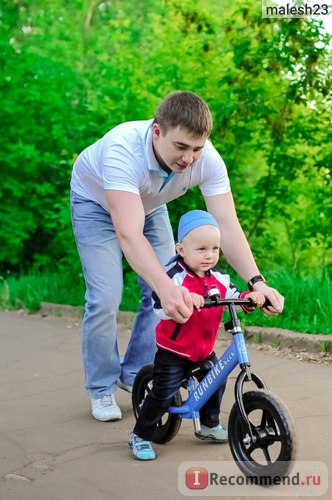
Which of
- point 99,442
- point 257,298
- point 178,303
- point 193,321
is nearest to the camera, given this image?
point 178,303

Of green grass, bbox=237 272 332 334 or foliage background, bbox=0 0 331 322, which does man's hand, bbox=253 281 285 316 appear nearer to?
green grass, bbox=237 272 332 334

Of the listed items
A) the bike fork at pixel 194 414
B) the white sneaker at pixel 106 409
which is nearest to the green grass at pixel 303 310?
the white sneaker at pixel 106 409

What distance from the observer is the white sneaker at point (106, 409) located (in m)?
4.47

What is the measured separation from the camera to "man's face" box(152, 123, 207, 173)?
3676 millimetres

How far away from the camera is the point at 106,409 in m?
4.48

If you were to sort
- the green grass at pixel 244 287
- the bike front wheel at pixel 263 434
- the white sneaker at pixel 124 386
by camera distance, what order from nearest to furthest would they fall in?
the bike front wheel at pixel 263 434 → the white sneaker at pixel 124 386 → the green grass at pixel 244 287

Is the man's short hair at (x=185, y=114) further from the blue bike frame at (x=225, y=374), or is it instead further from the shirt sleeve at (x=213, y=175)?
the blue bike frame at (x=225, y=374)

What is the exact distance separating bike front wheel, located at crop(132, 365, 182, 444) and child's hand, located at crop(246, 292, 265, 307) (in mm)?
673

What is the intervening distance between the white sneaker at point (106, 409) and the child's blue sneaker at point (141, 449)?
24.6 inches

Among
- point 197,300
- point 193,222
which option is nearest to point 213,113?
point 193,222

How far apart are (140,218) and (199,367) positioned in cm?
74

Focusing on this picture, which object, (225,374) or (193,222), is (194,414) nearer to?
(225,374)

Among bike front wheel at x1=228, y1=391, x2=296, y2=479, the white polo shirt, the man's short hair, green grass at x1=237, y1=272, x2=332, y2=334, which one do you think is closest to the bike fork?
bike front wheel at x1=228, y1=391, x2=296, y2=479

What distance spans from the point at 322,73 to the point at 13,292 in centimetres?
393
